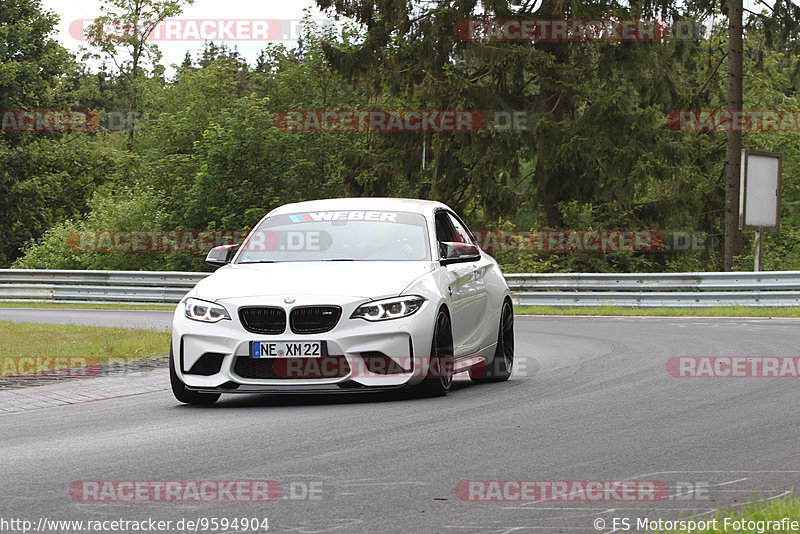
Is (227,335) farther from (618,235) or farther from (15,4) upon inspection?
(15,4)

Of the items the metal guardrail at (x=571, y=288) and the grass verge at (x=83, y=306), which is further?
the grass verge at (x=83, y=306)

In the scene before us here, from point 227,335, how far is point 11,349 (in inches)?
254

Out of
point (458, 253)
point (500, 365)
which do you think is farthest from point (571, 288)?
point (458, 253)

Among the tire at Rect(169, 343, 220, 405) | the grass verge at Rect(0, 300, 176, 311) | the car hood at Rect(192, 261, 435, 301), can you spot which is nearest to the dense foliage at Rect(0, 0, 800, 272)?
the grass verge at Rect(0, 300, 176, 311)

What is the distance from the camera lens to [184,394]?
9.44m

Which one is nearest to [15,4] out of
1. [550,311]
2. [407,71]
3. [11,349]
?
[407,71]

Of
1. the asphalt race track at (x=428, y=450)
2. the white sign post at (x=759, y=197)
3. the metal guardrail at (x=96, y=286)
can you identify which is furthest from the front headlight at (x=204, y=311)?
the metal guardrail at (x=96, y=286)

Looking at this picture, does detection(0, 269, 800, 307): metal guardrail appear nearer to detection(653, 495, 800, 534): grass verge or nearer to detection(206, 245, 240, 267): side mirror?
detection(206, 245, 240, 267): side mirror

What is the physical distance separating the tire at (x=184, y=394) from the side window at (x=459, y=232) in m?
3.00

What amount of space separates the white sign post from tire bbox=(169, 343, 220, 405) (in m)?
19.4

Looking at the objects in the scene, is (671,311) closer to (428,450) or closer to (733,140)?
(733,140)

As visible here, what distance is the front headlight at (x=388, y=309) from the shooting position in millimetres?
8953

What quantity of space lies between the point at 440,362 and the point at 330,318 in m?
1.04

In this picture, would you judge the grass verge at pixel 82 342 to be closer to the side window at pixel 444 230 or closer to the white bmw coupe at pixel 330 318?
the white bmw coupe at pixel 330 318
